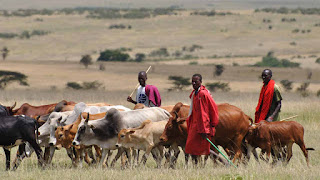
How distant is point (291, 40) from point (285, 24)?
573 inches

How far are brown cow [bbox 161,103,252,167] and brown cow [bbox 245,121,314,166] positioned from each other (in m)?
0.24

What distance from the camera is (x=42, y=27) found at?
88.8 m

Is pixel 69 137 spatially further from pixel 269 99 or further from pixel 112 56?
pixel 112 56

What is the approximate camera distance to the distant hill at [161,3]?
161 meters

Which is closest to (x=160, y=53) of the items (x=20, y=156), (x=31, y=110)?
(x=31, y=110)

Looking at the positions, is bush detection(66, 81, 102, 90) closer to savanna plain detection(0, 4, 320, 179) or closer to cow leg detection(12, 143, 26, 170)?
savanna plain detection(0, 4, 320, 179)

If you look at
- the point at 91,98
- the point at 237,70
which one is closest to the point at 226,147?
the point at 91,98

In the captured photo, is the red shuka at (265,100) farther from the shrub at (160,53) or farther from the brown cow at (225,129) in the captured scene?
the shrub at (160,53)

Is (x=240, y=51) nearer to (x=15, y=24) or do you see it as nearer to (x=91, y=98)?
(x=15, y=24)

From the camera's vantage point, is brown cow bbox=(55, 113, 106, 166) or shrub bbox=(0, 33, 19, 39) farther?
shrub bbox=(0, 33, 19, 39)

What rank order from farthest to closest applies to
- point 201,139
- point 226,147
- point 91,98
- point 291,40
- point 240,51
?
point 291,40 < point 240,51 < point 91,98 < point 226,147 < point 201,139

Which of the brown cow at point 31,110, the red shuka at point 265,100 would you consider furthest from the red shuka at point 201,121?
the brown cow at point 31,110

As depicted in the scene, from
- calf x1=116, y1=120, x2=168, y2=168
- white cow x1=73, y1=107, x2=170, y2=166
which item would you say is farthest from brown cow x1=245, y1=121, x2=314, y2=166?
white cow x1=73, y1=107, x2=170, y2=166

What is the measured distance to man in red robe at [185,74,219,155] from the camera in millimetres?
11508
